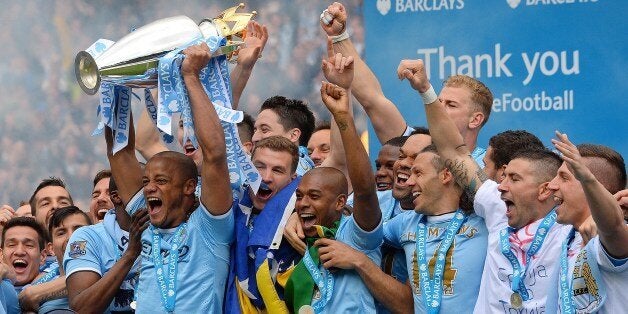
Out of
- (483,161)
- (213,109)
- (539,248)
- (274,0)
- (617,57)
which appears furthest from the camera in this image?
(274,0)

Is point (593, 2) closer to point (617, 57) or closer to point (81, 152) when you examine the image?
point (617, 57)

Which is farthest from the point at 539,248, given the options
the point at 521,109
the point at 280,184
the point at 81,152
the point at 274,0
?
the point at 81,152

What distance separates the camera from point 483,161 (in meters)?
7.01

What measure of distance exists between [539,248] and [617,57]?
6.95 feet

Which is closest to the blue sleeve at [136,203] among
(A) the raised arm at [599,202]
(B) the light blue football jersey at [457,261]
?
(B) the light blue football jersey at [457,261]

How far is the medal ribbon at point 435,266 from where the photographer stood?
6309mm

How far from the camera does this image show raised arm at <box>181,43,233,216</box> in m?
6.51

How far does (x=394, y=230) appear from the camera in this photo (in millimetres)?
6723

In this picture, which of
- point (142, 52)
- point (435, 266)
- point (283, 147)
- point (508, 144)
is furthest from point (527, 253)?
point (142, 52)

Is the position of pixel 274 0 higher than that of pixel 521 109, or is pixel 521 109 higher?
pixel 274 0

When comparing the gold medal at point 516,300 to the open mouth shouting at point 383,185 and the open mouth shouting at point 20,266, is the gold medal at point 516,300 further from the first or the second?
the open mouth shouting at point 20,266

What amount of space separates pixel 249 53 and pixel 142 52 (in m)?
1.09

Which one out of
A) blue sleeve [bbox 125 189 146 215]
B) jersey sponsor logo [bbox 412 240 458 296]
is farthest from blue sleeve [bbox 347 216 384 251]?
blue sleeve [bbox 125 189 146 215]

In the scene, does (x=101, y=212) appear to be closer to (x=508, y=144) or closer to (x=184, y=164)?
(x=184, y=164)
